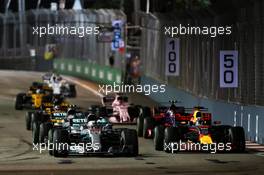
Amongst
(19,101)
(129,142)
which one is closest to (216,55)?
(19,101)

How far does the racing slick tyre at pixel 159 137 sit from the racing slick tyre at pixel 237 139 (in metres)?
1.59

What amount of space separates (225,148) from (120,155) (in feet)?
8.56

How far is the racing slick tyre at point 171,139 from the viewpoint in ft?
78.5

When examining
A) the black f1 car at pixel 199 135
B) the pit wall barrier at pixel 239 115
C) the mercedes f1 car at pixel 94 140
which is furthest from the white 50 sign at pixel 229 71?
the mercedes f1 car at pixel 94 140

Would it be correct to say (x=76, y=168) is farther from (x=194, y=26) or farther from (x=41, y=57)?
(x=41, y=57)

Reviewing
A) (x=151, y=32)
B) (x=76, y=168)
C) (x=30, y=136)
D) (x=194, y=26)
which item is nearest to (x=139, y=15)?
(x=151, y=32)

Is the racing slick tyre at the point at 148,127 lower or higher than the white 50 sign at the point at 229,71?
lower

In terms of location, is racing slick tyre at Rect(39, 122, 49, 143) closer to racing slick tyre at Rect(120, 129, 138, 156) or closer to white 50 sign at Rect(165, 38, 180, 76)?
racing slick tyre at Rect(120, 129, 138, 156)

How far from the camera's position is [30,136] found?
1168 inches

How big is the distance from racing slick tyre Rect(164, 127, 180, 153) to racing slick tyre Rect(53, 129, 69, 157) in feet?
8.07

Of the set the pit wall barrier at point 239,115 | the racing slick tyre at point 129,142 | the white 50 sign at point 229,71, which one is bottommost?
the racing slick tyre at point 129,142

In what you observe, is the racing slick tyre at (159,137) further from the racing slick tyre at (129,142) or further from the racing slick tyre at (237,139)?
the racing slick tyre at (237,139)

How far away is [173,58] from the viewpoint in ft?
122

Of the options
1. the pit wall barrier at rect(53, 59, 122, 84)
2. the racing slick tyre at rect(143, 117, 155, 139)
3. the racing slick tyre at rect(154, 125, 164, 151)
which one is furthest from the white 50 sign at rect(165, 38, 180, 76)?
the pit wall barrier at rect(53, 59, 122, 84)
